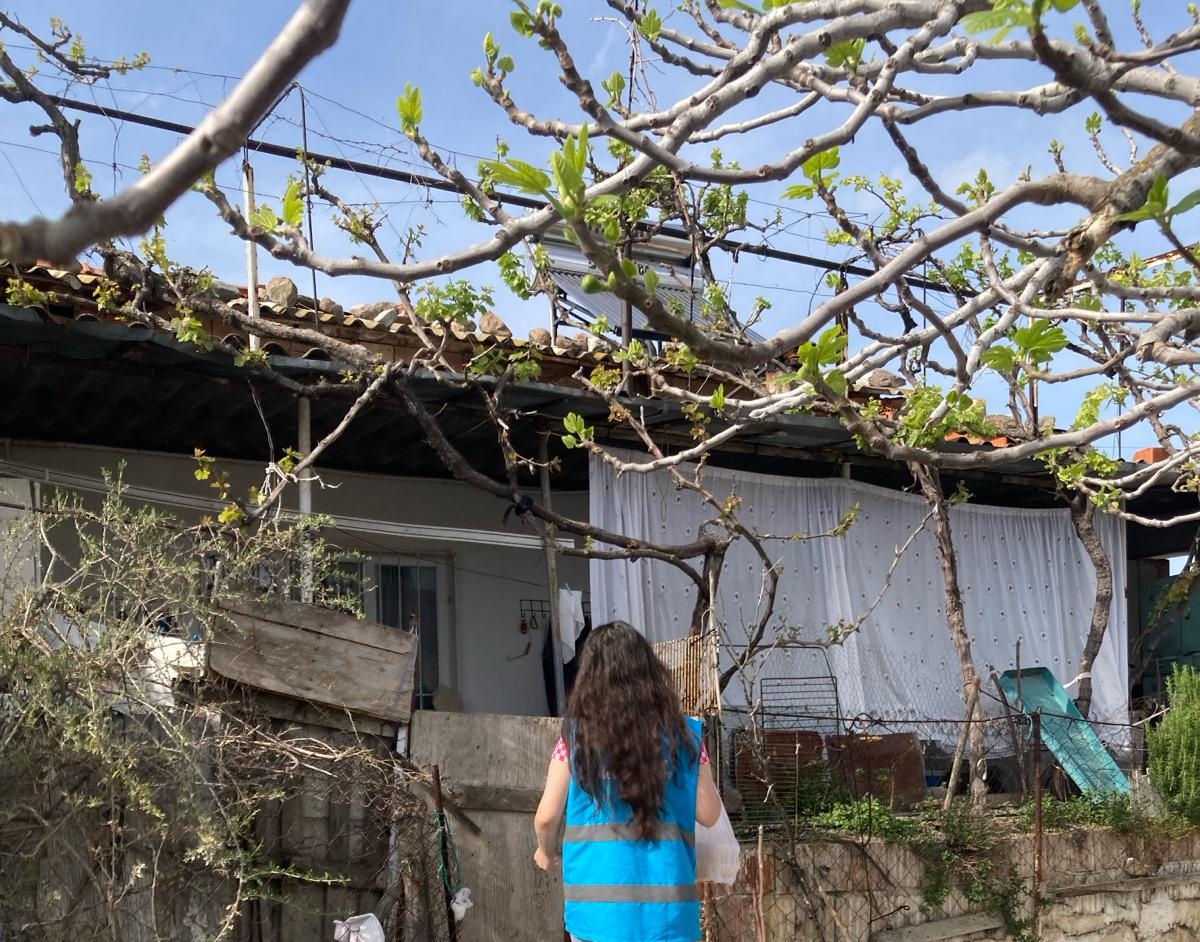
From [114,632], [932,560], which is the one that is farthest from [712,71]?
[932,560]

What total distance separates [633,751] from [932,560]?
264 inches

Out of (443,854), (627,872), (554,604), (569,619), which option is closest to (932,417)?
(627,872)

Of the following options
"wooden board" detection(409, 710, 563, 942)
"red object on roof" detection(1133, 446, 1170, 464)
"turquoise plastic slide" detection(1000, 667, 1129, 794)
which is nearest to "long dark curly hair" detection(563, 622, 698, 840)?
"wooden board" detection(409, 710, 563, 942)

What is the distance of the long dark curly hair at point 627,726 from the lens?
10.9 ft

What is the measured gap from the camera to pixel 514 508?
7621mm

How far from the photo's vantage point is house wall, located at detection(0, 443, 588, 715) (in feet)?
28.6

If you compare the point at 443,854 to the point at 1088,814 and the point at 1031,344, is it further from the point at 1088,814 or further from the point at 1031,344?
the point at 1088,814

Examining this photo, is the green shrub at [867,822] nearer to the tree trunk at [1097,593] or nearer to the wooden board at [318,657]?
the wooden board at [318,657]

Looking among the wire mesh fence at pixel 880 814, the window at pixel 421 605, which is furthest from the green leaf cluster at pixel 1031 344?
the window at pixel 421 605

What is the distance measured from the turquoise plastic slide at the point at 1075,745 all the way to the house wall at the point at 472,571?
3.41 metres

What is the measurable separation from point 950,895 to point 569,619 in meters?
2.84

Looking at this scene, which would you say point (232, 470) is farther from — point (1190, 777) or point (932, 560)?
point (1190, 777)

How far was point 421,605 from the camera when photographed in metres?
8.92

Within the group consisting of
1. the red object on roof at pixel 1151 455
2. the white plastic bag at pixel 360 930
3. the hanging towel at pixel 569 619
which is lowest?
the white plastic bag at pixel 360 930
